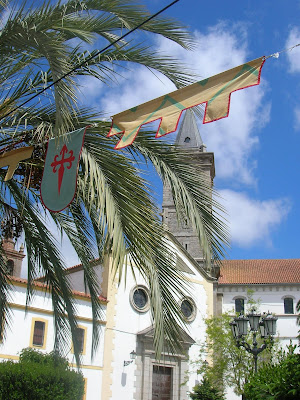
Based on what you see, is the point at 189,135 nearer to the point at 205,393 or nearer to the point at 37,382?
the point at 205,393

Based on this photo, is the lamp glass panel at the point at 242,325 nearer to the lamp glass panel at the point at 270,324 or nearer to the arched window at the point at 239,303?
the lamp glass panel at the point at 270,324

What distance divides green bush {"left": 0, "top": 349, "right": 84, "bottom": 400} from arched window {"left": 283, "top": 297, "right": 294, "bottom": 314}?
26260 mm

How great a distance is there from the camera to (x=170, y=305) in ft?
19.7

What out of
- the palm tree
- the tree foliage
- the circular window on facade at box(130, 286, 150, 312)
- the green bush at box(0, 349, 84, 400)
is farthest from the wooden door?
the palm tree

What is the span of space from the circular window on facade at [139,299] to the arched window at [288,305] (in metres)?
16.5

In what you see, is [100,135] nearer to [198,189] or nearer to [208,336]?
[198,189]

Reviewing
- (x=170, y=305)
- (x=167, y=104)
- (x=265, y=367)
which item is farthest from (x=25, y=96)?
(x=265, y=367)

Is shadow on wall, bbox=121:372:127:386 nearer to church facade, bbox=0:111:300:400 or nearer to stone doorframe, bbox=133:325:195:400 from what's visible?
church facade, bbox=0:111:300:400

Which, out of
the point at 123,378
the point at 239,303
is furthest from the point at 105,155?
the point at 239,303

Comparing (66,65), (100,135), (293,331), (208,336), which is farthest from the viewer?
(293,331)

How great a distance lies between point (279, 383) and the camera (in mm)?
6152

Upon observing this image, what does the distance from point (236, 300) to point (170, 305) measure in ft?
120

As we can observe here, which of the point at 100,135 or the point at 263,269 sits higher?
the point at 263,269

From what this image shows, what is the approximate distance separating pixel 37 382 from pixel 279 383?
12.0 meters
